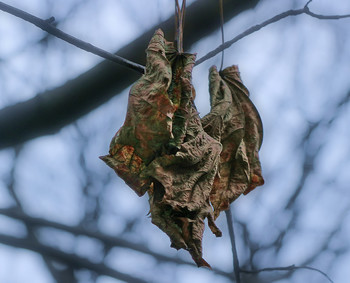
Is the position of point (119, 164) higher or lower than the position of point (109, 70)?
lower

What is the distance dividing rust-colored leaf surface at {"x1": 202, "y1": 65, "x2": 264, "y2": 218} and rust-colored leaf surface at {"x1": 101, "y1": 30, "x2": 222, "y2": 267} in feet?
0.38

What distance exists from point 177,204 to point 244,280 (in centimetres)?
136

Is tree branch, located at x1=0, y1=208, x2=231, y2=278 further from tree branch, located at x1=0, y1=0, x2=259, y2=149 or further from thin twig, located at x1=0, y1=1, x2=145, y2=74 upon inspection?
thin twig, located at x1=0, y1=1, x2=145, y2=74

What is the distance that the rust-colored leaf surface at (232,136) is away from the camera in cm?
124

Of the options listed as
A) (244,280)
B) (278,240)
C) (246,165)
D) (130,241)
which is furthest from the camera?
(278,240)

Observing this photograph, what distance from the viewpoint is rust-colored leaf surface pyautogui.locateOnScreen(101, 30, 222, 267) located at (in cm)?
104

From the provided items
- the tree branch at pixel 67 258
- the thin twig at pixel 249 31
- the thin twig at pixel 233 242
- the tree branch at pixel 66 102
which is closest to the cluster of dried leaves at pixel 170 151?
the thin twig at pixel 249 31

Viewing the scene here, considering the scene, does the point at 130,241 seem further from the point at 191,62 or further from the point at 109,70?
the point at 191,62

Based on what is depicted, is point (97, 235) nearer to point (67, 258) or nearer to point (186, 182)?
point (67, 258)

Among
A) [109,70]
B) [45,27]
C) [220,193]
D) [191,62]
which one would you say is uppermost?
[109,70]

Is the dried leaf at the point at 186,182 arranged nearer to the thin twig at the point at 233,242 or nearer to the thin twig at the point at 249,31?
the thin twig at the point at 249,31

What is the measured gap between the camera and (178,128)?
110 centimetres

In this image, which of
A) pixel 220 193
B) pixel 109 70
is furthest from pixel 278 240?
pixel 220 193

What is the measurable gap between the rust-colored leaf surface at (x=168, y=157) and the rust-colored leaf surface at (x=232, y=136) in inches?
4.5
